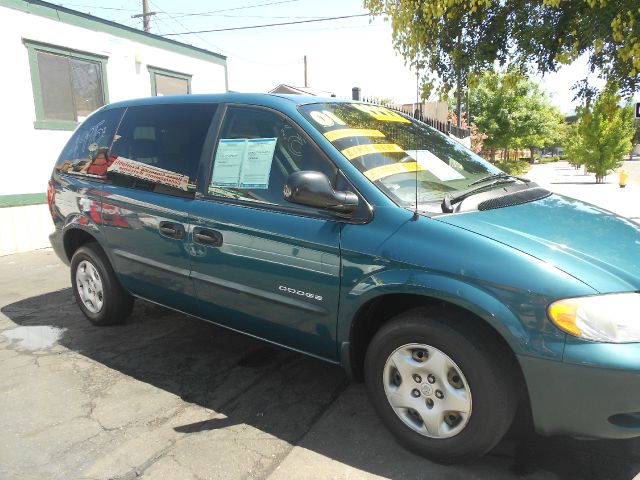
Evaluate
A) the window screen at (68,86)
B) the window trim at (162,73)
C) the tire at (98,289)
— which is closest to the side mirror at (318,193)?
the tire at (98,289)

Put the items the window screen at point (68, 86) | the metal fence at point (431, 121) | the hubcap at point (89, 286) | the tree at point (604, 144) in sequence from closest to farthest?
the hubcap at point (89, 286), the metal fence at point (431, 121), the window screen at point (68, 86), the tree at point (604, 144)

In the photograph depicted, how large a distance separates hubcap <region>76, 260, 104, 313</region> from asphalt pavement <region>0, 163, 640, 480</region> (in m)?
0.24

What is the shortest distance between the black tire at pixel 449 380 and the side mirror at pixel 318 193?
2.04ft

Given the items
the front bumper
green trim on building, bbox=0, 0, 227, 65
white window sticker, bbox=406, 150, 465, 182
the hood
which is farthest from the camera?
green trim on building, bbox=0, 0, 227, 65

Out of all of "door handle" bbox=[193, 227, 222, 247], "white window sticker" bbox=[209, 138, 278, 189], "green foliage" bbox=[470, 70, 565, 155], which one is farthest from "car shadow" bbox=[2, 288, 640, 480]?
"green foliage" bbox=[470, 70, 565, 155]

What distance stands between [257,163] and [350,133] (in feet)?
1.93

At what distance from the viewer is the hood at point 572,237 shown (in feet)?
6.67

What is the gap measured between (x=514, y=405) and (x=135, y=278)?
2.77m

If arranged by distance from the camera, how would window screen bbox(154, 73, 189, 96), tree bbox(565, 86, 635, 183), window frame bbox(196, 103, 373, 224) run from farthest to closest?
tree bbox(565, 86, 635, 183), window screen bbox(154, 73, 189, 96), window frame bbox(196, 103, 373, 224)

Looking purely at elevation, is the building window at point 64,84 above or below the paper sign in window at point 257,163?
above

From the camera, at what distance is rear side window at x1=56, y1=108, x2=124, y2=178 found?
3.90 meters

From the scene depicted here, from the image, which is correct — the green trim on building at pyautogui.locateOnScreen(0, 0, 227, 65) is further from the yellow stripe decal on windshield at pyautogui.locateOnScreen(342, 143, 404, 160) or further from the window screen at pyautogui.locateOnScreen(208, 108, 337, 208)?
the yellow stripe decal on windshield at pyautogui.locateOnScreen(342, 143, 404, 160)

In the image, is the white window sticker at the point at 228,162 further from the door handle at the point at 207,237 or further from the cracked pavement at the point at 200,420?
the cracked pavement at the point at 200,420

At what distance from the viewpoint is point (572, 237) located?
230 centimetres
